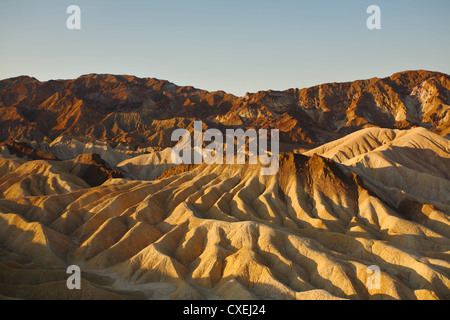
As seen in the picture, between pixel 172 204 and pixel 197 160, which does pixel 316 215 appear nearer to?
pixel 172 204

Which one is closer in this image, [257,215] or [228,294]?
[228,294]

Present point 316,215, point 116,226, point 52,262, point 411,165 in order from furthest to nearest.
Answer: point 411,165 < point 316,215 < point 116,226 < point 52,262

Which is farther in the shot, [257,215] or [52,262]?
[257,215]

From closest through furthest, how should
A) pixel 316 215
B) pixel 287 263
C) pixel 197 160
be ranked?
pixel 287 263, pixel 316 215, pixel 197 160

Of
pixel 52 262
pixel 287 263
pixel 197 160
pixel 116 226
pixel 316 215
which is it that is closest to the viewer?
pixel 287 263

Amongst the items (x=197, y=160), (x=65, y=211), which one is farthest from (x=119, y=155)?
(x=65, y=211)

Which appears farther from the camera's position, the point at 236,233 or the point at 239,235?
the point at 236,233
